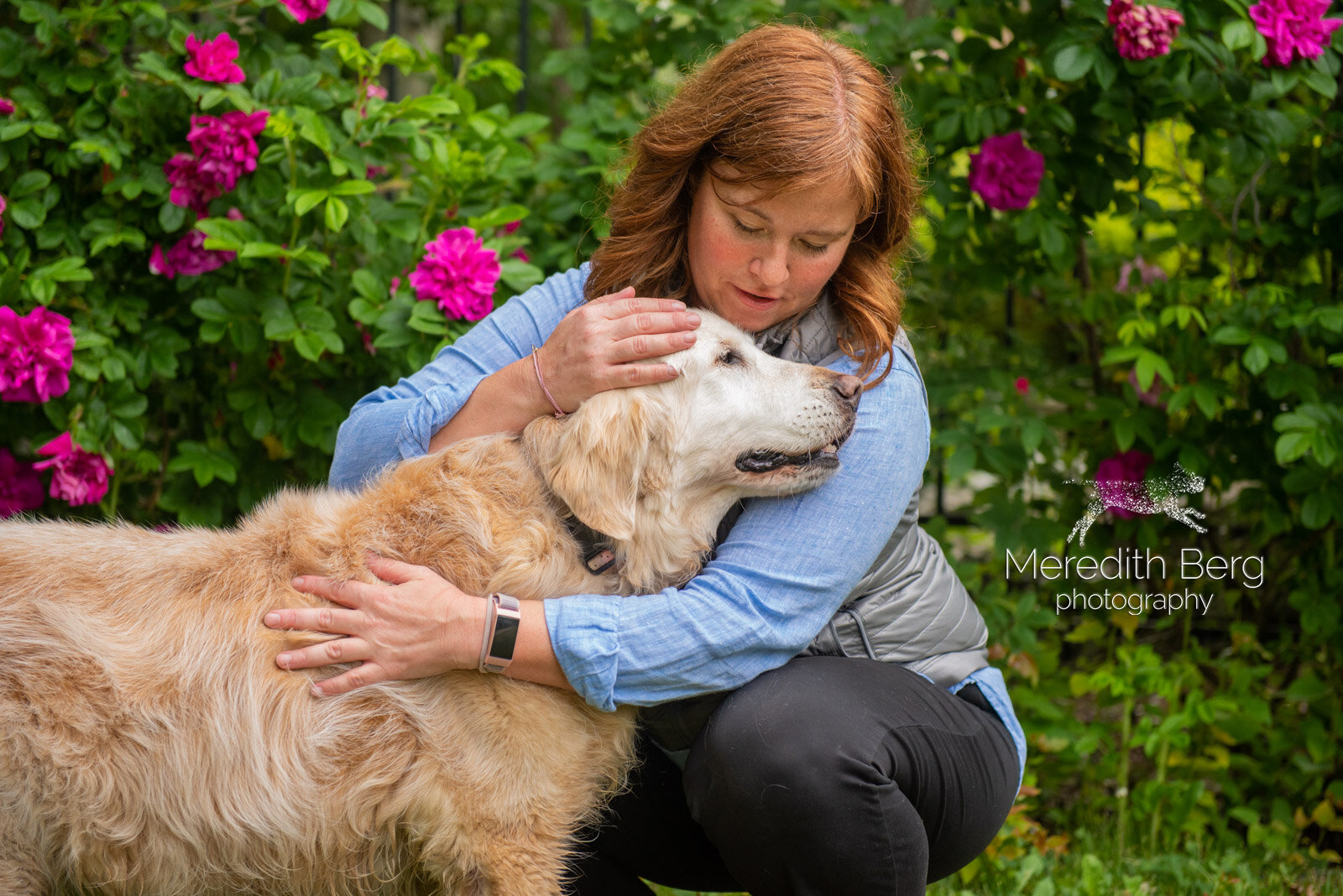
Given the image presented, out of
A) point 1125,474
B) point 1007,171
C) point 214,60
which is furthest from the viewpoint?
point 1125,474

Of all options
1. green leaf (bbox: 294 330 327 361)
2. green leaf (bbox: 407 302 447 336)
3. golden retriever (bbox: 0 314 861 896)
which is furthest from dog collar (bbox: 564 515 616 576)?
green leaf (bbox: 294 330 327 361)

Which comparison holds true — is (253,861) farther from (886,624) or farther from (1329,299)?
(1329,299)

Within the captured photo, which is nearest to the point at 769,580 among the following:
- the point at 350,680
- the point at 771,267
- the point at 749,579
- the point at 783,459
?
the point at 749,579

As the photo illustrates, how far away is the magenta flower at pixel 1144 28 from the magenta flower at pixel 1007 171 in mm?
388

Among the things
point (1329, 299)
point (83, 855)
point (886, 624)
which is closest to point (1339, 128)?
point (1329, 299)

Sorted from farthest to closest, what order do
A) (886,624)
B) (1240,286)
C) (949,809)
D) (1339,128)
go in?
(1240,286) < (1339,128) < (886,624) < (949,809)

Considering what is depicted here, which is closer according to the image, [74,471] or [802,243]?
[802,243]

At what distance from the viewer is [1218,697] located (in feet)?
10.6

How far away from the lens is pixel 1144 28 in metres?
2.77

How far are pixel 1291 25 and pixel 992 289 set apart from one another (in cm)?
104

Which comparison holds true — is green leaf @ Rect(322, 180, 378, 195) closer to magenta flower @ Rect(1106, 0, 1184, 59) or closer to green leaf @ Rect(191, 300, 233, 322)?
green leaf @ Rect(191, 300, 233, 322)

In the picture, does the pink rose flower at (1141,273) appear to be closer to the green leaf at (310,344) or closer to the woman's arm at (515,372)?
the woman's arm at (515,372)

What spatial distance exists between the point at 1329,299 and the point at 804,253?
1931mm

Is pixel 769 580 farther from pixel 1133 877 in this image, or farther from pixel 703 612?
pixel 1133 877
